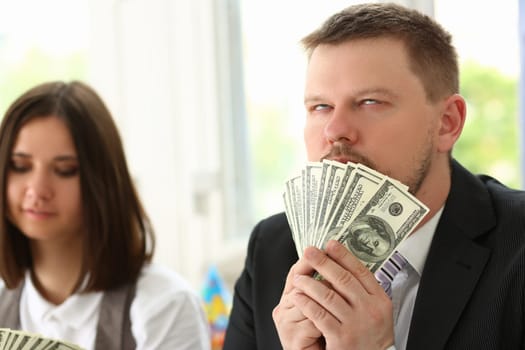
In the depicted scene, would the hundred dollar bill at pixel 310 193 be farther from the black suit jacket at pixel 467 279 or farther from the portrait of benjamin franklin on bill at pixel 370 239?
the black suit jacket at pixel 467 279

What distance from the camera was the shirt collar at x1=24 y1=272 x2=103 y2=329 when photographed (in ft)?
7.66

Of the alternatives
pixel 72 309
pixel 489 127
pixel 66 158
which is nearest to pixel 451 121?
pixel 66 158

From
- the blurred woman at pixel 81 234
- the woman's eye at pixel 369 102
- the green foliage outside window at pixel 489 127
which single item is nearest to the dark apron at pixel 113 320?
the blurred woman at pixel 81 234

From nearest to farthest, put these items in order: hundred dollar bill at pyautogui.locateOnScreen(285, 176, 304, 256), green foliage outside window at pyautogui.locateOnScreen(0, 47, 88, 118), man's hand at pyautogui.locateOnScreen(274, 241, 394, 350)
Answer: man's hand at pyautogui.locateOnScreen(274, 241, 394, 350)
hundred dollar bill at pyautogui.locateOnScreen(285, 176, 304, 256)
green foliage outside window at pyautogui.locateOnScreen(0, 47, 88, 118)

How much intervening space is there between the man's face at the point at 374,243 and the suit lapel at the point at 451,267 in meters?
0.22

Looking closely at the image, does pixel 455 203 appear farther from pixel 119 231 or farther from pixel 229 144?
pixel 229 144

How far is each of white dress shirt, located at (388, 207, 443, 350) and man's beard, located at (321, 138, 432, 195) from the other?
0.11 metres

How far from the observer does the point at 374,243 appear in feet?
5.21

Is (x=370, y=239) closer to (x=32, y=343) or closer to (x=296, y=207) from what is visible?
→ (x=296, y=207)

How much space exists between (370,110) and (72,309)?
1174 mm

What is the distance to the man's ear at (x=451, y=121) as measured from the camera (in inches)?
73.2

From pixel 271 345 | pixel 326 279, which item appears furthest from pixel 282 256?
pixel 326 279

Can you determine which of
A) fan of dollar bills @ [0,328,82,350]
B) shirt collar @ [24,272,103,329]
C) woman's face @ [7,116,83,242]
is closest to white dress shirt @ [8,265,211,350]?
shirt collar @ [24,272,103,329]

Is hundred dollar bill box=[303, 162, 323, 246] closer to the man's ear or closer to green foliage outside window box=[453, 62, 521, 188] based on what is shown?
the man's ear
